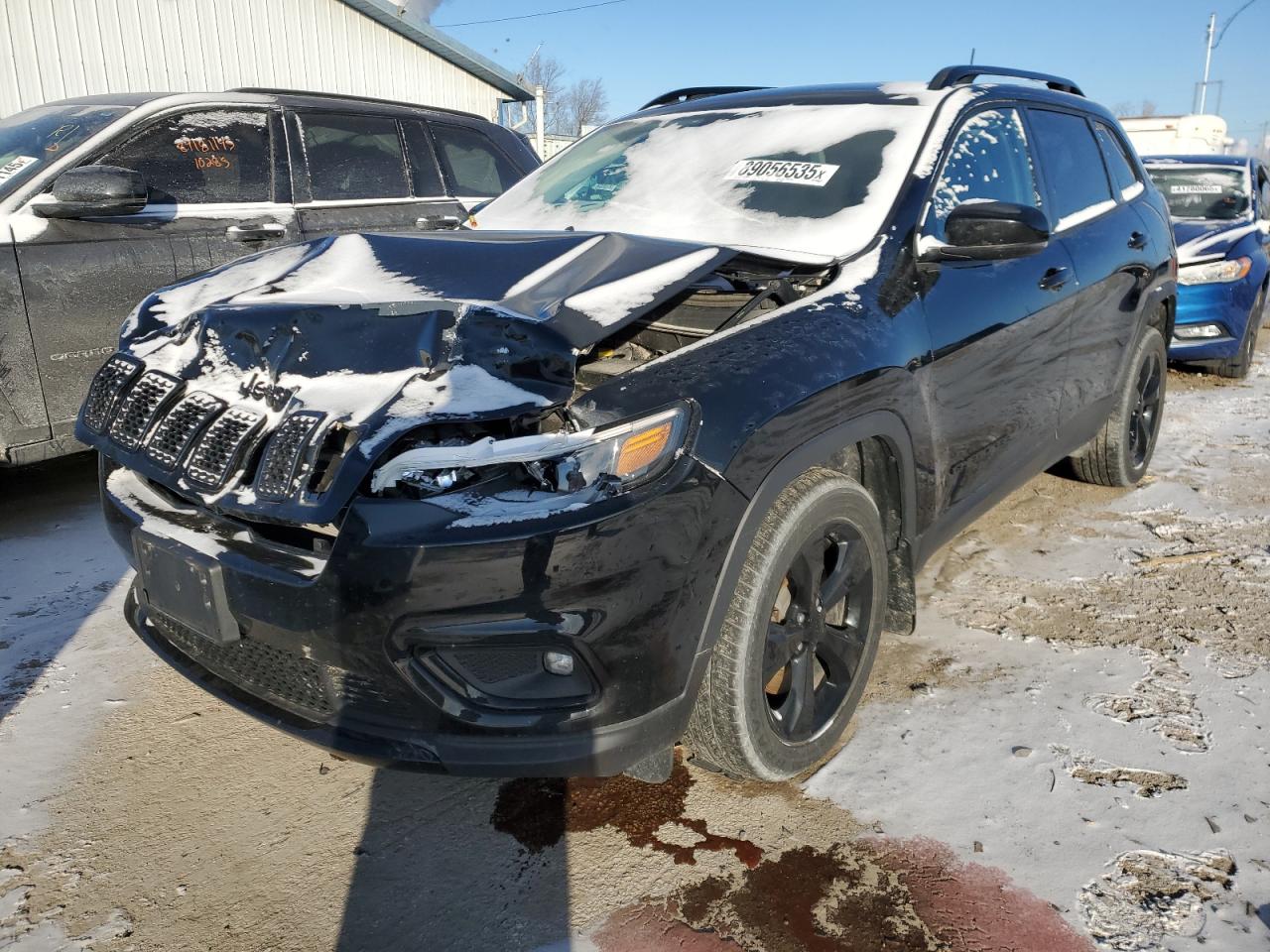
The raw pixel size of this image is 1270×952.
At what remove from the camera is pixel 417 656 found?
176cm

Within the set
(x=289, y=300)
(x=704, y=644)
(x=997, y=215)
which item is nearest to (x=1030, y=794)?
(x=704, y=644)

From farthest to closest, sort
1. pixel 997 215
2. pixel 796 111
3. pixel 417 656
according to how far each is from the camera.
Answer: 1. pixel 796 111
2. pixel 997 215
3. pixel 417 656

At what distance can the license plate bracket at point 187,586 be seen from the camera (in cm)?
189

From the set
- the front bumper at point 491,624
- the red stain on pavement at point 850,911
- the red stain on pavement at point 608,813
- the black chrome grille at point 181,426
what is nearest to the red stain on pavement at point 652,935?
the red stain on pavement at point 850,911

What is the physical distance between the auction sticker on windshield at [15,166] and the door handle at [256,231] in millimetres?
795

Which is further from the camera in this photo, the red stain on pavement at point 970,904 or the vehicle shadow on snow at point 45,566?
the vehicle shadow on snow at point 45,566

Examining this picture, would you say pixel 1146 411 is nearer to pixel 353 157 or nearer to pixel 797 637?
pixel 797 637

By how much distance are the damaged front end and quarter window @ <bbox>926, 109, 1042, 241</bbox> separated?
2.20 ft

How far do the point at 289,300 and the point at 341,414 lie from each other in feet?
1.55

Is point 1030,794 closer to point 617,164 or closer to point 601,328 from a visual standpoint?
point 601,328

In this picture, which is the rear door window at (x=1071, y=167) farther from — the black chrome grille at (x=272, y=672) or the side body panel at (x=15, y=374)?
the side body panel at (x=15, y=374)

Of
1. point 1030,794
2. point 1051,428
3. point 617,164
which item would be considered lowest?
point 1030,794

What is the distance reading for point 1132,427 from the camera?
4.46 m

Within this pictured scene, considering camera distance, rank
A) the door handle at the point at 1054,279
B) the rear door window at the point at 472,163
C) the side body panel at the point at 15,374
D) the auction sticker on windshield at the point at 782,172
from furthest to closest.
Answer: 1. the rear door window at the point at 472,163
2. the side body panel at the point at 15,374
3. the door handle at the point at 1054,279
4. the auction sticker on windshield at the point at 782,172
